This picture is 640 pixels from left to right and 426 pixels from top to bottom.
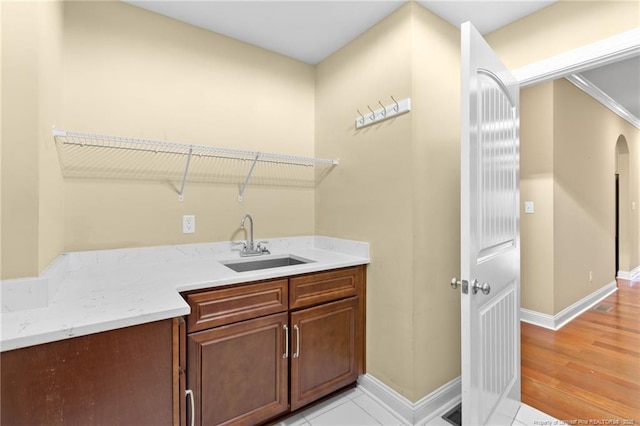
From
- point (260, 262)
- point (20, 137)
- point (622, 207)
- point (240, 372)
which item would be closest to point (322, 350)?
point (240, 372)

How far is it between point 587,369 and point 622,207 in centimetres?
367

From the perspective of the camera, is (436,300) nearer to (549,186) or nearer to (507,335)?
(507,335)

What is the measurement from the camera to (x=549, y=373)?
6.86 ft

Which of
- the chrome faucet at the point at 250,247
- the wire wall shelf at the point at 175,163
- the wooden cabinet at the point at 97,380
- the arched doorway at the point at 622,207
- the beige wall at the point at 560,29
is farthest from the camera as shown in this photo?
the arched doorway at the point at 622,207

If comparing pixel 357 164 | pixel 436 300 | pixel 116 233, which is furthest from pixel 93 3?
pixel 436 300

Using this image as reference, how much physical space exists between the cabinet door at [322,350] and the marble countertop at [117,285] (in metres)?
0.27

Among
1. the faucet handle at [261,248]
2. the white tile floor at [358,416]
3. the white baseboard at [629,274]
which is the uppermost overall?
the faucet handle at [261,248]

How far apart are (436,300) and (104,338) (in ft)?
5.28

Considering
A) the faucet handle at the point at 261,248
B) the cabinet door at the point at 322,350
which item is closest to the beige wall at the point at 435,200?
the cabinet door at the point at 322,350

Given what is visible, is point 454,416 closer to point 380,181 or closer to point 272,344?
point 272,344

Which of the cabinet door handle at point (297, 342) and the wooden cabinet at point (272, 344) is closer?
the wooden cabinet at point (272, 344)

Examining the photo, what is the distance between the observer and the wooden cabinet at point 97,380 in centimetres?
86

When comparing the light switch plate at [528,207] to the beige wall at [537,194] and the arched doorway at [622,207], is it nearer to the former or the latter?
the beige wall at [537,194]

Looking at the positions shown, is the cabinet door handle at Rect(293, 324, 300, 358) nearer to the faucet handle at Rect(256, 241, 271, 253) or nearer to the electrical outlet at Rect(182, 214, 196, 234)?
the faucet handle at Rect(256, 241, 271, 253)
